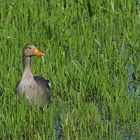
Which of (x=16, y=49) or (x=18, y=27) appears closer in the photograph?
(x=16, y=49)

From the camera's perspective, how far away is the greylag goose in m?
9.27

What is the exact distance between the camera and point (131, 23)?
11.4 metres

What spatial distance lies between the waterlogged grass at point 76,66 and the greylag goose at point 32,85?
14cm

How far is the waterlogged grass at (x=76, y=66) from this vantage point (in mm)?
7895

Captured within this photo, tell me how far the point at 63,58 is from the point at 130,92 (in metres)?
1.12

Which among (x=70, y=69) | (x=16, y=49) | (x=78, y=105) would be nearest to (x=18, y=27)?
(x=16, y=49)

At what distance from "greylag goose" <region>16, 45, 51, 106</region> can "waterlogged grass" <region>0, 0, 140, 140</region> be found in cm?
14

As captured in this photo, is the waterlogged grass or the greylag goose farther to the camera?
the greylag goose

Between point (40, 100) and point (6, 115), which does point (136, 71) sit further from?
point (6, 115)

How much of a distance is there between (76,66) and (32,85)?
25.0 inches

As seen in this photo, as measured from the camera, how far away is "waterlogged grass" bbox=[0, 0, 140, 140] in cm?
789

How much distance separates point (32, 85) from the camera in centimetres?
960

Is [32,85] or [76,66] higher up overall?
[76,66]

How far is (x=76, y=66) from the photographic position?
31.6 ft
